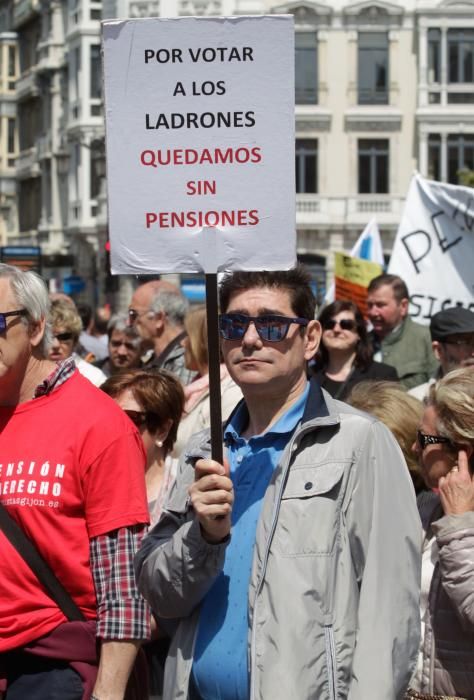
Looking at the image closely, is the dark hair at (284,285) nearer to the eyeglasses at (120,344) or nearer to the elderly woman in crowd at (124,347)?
the elderly woman in crowd at (124,347)

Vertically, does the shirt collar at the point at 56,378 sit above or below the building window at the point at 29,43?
below

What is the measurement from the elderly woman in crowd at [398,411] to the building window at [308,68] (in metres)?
38.7

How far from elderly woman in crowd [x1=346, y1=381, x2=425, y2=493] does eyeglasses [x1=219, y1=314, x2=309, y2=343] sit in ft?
4.32

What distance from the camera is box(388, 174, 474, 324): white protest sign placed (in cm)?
1075

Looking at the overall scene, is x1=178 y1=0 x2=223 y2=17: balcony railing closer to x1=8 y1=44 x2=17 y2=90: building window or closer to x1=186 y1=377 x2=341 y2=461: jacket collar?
x1=8 y1=44 x2=17 y2=90: building window

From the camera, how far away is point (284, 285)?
12.6 feet

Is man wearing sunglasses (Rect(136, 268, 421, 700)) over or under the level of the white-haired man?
under

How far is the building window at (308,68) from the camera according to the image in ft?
142

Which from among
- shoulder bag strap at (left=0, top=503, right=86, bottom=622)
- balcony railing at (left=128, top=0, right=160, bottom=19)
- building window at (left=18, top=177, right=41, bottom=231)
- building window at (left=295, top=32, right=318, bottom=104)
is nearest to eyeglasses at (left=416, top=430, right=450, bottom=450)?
shoulder bag strap at (left=0, top=503, right=86, bottom=622)

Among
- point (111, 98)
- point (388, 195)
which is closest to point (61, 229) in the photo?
point (388, 195)

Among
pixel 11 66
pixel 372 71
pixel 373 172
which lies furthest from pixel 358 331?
pixel 11 66

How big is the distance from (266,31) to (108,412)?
114 centimetres

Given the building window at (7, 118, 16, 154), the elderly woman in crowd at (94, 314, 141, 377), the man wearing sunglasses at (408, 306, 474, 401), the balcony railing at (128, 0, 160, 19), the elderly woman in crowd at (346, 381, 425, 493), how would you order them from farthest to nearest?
1. the building window at (7, 118, 16, 154)
2. the balcony railing at (128, 0, 160, 19)
3. the elderly woman in crowd at (94, 314, 141, 377)
4. the man wearing sunglasses at (408, 306, 474, 401)
5. the elderly woman in crowd at (346, 381, 425, 493)

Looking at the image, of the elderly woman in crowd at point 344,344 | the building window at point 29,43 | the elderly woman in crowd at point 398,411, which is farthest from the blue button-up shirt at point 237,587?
the building window at point 29,43
